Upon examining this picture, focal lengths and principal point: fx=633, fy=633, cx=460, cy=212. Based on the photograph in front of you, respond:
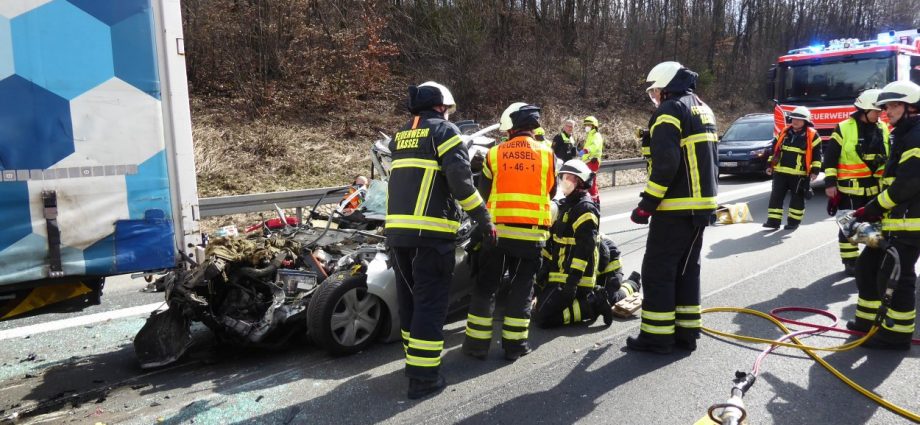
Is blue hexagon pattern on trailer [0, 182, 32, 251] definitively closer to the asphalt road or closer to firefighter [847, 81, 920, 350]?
the asphalt road

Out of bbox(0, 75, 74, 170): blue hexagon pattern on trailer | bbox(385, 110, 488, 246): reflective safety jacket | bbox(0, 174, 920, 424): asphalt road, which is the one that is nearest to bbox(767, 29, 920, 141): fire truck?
bbox(0, 174, 920, 424): asphalt road

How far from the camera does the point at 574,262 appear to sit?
15.2ft

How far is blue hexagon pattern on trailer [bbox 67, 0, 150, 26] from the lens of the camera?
335cm

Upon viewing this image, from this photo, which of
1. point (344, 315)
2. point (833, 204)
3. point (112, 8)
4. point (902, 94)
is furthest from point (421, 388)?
point (833, 204)

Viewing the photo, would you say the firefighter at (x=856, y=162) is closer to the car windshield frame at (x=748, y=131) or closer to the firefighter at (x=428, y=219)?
the firefighter at (x=428, y=219)

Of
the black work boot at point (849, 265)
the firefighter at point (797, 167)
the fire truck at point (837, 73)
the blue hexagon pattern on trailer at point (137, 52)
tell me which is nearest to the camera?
the blue hexagon pattern on trailer at point (137, 52)

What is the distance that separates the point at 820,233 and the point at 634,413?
21.8 ft

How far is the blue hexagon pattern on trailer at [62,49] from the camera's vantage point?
10.5 feet

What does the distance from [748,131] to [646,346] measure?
13582 mm

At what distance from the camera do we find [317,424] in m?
3.44

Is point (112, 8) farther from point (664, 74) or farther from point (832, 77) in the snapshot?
point (832, 77)

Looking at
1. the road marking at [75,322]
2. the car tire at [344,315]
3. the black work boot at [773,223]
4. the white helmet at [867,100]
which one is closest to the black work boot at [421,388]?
the car tire at [344,315]

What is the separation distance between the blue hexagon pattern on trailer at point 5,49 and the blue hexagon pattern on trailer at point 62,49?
20 mm

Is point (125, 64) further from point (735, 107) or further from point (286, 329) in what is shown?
point (735, 107)
